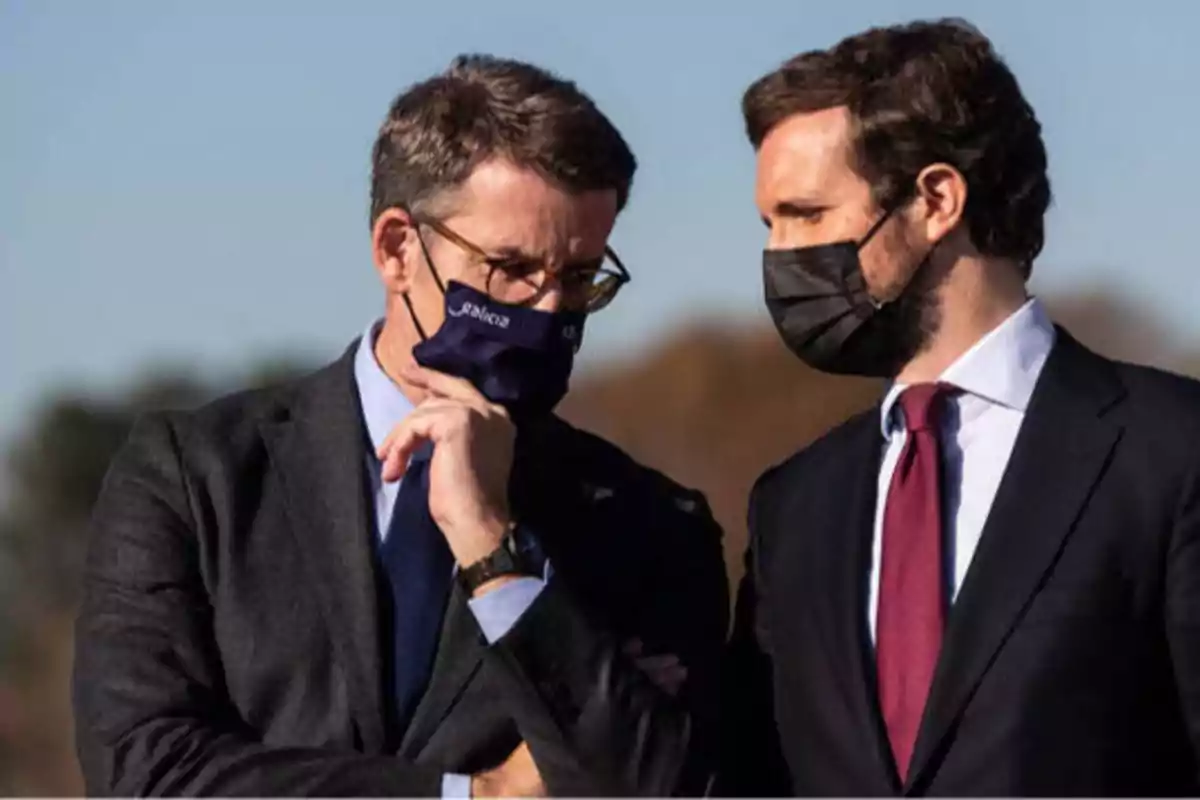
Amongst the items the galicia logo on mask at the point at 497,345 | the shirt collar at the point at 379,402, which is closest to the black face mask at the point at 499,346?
the galicia logo on mask at the point at 497,345

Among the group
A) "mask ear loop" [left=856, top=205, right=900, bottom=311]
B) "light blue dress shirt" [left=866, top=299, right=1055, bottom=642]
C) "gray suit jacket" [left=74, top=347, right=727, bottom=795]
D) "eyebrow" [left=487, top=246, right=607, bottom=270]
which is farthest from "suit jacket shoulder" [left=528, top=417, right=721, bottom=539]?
"mask ear loop" [left=856, top=205, right=900, bottom=311]

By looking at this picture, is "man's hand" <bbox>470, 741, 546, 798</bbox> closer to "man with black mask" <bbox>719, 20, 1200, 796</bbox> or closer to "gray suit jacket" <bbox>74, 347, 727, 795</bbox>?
"gray suit jacket" <bbox>74, 347, 727, 795</bbox>

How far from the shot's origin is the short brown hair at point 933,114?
540cm

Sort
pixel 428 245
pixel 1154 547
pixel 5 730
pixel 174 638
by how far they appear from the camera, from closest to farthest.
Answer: pixel 1154 547 < pixel 174 638 < pixel 428 245 < pixel 5 730

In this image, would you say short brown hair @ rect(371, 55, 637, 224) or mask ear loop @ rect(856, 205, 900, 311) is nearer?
mask ear loop @ rect(856, 205, 900, 311)

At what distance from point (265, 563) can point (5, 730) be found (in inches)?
1697

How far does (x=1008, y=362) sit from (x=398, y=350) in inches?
52.0

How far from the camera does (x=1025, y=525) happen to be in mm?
5016

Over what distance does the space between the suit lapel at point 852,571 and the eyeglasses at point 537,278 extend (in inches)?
24.0

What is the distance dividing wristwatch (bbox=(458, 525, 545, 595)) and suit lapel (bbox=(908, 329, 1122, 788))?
2.70 ft

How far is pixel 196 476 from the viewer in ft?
17.7

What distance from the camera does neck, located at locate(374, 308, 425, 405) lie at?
557 cm

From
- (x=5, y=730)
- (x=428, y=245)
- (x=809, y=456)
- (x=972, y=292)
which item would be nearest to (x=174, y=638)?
(x=428, y=245)

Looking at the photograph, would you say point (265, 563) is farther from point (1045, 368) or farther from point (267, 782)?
point (1045, 368)
